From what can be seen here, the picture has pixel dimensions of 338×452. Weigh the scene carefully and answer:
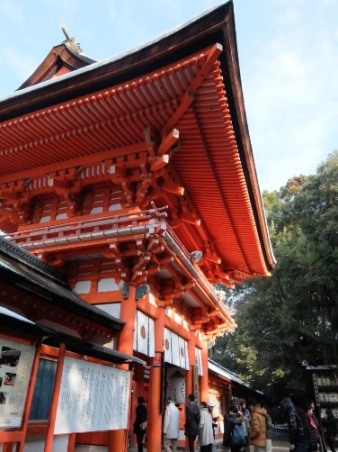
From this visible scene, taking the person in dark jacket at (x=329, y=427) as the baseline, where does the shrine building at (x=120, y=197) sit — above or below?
above

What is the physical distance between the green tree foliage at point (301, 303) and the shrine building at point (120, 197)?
10.6 m

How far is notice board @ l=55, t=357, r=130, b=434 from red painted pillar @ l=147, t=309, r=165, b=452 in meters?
3.01

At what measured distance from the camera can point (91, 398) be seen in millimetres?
4965

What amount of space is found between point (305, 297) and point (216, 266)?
9.30 m

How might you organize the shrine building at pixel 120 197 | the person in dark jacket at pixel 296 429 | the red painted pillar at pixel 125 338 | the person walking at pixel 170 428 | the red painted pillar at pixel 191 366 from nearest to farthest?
the shrine building at pixel 120 197
the red painted pillar at pixel 125 338
the person in dark jacket at pixel 296 429
the person walking at pixel 170 428
the red painted pillar at pixel 191 366

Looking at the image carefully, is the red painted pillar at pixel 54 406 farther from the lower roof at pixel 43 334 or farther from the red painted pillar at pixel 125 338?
the red painted pillar at pixel 125 338

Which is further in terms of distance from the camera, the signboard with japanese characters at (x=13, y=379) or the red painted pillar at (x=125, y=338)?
the red painted pillar at (x=125, y=338)

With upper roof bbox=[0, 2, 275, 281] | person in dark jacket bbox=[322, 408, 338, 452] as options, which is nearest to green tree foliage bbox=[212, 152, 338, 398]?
person in dark jacket bbox=[322, 408, 338, 452]

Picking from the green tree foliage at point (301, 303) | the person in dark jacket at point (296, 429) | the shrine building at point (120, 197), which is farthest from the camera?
the green tree foliage at point (301, 303)

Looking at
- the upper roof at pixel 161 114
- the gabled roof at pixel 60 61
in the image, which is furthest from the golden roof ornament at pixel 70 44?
the upper roof at pixel 161 114

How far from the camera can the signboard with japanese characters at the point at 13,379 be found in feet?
12.6

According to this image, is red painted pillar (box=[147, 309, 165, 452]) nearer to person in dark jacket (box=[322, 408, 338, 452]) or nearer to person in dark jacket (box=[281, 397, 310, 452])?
person in dark jacket (box=[281, 397, 310, 452])

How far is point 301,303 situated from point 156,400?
1515cm

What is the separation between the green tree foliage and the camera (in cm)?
2039
